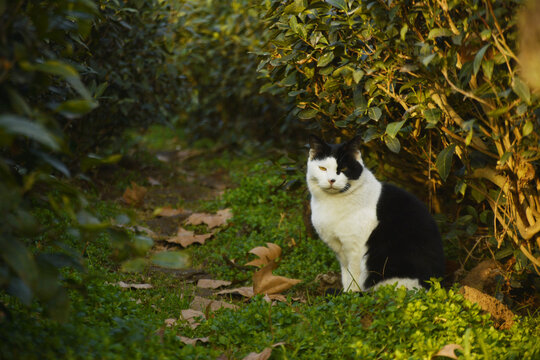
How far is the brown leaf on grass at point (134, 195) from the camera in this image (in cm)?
532

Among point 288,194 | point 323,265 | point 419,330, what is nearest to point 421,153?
point 323,265

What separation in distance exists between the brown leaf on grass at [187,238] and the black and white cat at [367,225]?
1283mm

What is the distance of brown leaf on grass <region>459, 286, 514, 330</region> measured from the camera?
9.25 feet

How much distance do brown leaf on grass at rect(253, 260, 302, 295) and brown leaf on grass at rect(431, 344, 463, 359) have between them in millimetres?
1383

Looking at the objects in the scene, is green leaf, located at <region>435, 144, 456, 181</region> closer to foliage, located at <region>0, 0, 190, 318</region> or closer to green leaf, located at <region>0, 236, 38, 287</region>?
foliage, located at <region>0, 0, 190, 318</region>

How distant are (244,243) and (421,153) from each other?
62.3 inches

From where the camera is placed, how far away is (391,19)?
2523 millimetres

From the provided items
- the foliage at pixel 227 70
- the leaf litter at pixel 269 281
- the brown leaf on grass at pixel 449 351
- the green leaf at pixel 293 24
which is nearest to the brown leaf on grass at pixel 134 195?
the foliage at pixel 227 70

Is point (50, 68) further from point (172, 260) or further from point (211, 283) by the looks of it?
point (211, 283)

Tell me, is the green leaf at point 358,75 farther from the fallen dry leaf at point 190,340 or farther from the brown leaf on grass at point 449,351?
the fallen dry leaf at point 190,340

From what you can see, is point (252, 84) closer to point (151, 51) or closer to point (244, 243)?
point (151, 51)

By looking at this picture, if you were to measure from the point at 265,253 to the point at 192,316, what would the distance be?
47.5 inches

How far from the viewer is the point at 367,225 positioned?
3408 millimetres

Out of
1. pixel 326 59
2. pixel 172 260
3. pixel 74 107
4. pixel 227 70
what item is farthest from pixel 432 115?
pixel 227 70
